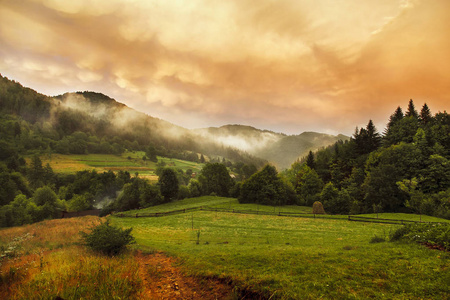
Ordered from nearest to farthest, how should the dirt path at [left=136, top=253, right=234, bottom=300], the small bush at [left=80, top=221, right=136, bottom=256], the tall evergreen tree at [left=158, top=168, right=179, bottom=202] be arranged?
the dirt path at [left=136, top=253, right=234, bottom=300] < the small bush at [left=80, top=221, right=136, bottom=256] < the tall evergreen tree at [left=158, top=168, right=179, bottom=202]

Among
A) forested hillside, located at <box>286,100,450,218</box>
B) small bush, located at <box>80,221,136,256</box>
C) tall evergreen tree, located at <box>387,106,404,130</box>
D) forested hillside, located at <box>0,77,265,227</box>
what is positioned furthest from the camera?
tall evergreen tree, located at <box>387,106,404,130</box>

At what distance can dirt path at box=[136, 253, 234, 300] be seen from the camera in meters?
8.01

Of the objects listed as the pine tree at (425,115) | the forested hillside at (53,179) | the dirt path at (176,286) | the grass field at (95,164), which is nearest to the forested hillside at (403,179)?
the pine tree at (425,115)

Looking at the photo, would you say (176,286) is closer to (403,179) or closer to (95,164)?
(403,179)

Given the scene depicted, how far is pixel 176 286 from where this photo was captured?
9.09 meters

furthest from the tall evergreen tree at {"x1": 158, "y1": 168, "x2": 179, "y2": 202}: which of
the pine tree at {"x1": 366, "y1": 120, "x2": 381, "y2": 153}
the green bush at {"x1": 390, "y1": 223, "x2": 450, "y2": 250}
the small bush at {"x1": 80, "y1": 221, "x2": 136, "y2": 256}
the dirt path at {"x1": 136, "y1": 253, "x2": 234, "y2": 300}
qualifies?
the pine tree at {"x1": 366, "y1": 120, "x2": 381, "y2": 153}

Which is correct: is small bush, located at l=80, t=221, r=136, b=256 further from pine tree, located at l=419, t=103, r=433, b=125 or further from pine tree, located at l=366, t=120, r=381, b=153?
pine tree, located at l=419, t=103, r=433, b=125

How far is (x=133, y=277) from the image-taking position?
27.2 ft

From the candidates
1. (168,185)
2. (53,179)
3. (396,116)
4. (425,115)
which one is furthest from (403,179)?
(53,179)

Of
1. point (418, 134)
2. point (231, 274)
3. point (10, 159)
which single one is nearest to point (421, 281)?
point (231, 274)

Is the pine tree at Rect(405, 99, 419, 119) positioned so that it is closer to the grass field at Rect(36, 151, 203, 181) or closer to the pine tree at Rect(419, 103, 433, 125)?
the pine tree at Rect(419, 103, 433, 125)

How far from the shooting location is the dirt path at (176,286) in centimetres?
801

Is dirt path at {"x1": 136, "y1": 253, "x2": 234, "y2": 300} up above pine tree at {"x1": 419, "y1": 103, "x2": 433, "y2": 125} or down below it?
below

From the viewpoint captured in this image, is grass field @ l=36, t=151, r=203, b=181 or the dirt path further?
grass field @ l=36, t=151, r=203, b=181
